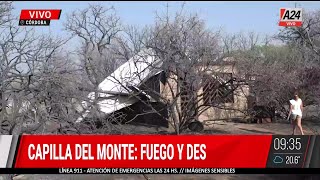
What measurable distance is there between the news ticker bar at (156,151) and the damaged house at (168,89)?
575 centimetres

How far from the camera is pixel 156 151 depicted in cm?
618

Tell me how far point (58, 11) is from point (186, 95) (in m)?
5.27

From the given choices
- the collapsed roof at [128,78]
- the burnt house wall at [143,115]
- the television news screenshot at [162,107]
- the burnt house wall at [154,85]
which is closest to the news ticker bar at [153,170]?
the television news screenshot at [162,107]

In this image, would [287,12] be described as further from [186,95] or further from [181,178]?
[181,178]

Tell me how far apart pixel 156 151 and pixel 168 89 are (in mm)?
7676

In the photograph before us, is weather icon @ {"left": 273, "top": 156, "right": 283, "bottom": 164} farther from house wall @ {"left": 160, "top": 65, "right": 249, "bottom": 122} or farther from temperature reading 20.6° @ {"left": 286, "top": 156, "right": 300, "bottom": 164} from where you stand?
house wall @ {"left": 160, "top": 65, "right": 249, "bottom": 122}

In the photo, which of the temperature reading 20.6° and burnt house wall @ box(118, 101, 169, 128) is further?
burnt house wall @ box(118, 101, 169, 128)

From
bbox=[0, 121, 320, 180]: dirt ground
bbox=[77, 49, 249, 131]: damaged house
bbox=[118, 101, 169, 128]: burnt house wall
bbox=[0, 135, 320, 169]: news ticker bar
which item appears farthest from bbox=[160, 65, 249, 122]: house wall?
bbox=[0, 135, 320, 169]: news ticker bar

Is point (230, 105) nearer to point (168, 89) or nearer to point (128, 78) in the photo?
point (168, 89)

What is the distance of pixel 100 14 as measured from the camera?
1158 inches

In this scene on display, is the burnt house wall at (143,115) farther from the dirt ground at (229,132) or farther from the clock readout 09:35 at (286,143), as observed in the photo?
the clock readout 09:35 at (286,143)

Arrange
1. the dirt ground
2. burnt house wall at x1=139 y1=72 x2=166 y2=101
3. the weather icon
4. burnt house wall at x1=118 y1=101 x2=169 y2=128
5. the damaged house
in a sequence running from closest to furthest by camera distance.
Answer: the weather icon
the dirt ground
the damaged house
burnt house wall at x1=139 y1=72 x2=166 y2=101
burnt house wall at x1=118 y1=101 x2=169 y2=128

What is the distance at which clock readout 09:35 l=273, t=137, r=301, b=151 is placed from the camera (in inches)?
244

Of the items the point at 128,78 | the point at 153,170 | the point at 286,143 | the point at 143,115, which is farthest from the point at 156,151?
the point at 143,115
